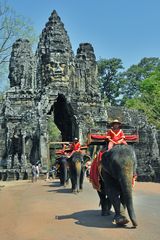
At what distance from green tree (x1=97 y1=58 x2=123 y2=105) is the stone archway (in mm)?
30786

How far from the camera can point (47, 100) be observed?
33594 mm

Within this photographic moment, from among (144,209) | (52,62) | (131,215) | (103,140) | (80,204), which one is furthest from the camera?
(52,62)

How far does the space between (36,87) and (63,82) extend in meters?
2.62

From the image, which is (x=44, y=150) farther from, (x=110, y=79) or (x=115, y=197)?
(x=110, y=79)

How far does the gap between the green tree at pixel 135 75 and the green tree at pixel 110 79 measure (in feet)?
4.06

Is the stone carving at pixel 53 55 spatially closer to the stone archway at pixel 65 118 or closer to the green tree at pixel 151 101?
the stone archway at pixel 65 118

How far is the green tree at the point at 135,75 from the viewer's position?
68.2m

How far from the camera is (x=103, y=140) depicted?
327 inches

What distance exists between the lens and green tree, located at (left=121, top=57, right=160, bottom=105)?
6825cm

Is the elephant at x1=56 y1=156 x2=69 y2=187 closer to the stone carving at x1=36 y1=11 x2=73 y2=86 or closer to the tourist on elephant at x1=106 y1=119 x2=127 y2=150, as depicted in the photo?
the tourist on elephant at x1=106 y1=119 x2=127 y2=150

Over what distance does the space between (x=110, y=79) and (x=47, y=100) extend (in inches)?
1507

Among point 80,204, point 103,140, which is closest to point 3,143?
point 80,204

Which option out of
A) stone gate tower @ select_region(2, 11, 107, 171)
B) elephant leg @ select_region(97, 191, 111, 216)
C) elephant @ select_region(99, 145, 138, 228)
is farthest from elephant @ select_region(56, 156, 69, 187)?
stone gate tower @ select_region(2, 11, 107, 171)

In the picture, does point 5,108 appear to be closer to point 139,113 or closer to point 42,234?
point 139,113
